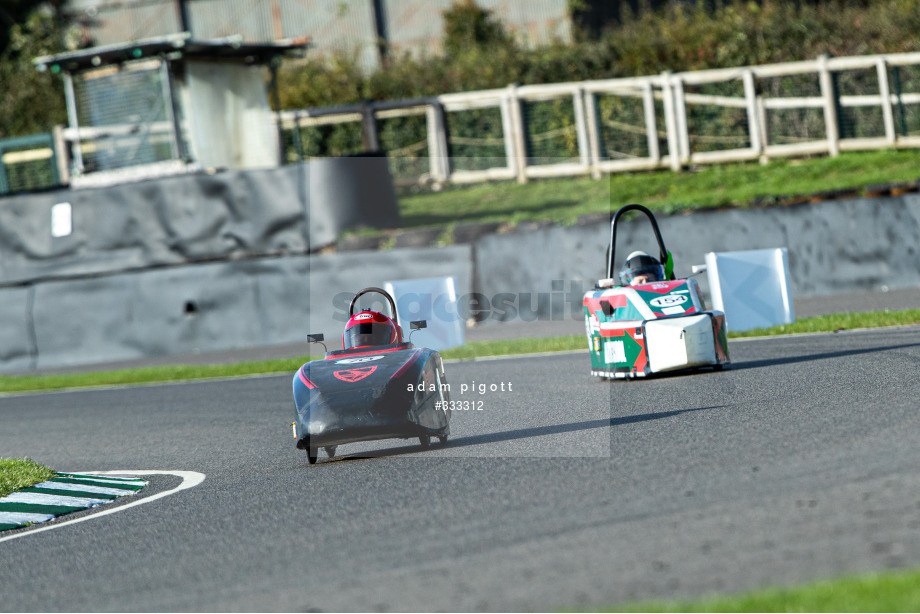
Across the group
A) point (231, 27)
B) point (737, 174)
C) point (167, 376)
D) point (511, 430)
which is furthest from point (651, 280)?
point (231, 27)

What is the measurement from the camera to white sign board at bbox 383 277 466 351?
48.7 feet

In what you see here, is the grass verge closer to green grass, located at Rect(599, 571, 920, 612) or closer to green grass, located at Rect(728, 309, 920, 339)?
green grass, located at Rect(728, 309, 920, 339)

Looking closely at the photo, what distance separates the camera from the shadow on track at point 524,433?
342 inches

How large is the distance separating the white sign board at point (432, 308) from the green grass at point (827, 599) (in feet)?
34.4

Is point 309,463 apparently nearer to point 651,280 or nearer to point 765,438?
point 765,438

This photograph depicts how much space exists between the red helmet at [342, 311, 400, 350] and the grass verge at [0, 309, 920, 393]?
5938 mm

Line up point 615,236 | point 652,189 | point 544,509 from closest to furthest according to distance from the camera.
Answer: point 544,509, point 615,236, point 652,189

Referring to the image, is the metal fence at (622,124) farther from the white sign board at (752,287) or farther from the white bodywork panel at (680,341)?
the white bodywork panel at (680,341)

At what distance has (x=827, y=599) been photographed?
4137 mm

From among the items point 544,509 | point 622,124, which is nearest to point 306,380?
point 544,509

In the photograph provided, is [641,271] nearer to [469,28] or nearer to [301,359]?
[301,359]

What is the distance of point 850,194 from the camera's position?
16.2 m

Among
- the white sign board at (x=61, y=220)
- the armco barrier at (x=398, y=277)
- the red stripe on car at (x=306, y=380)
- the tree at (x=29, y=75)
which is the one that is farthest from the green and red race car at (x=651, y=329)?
the tree at (x=29, y=75)

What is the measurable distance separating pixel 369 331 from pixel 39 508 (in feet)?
8.18
